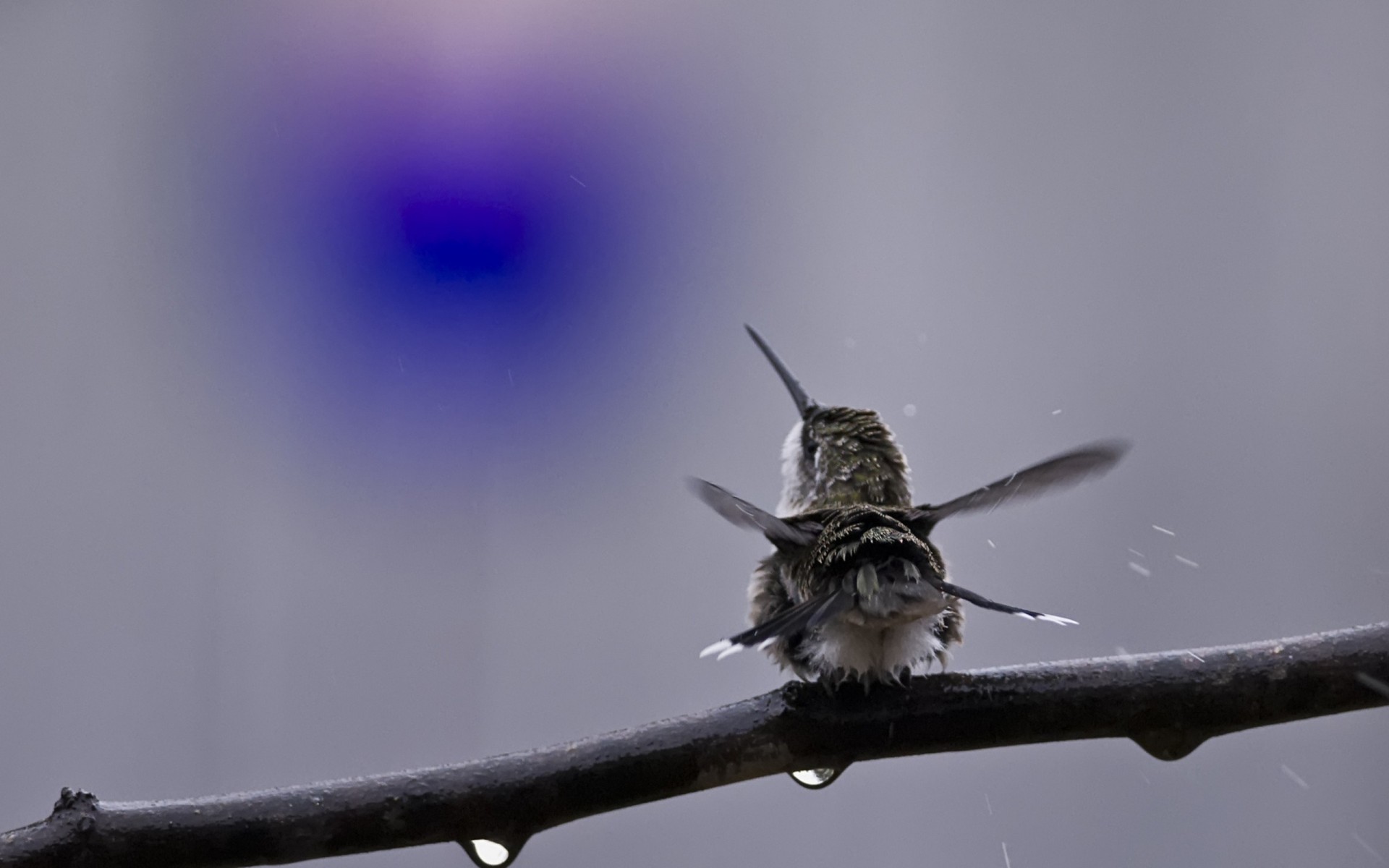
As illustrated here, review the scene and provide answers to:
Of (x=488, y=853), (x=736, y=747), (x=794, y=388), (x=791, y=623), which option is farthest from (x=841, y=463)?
(x=488, y=853)

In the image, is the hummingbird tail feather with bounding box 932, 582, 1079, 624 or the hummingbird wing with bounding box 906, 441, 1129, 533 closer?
the hummingbird tail feather with bounding box 932, 582, 1079, 624

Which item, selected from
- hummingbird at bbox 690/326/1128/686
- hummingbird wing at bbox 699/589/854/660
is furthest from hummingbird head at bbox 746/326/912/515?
hummingbird wing at bbox 699/589/854/660

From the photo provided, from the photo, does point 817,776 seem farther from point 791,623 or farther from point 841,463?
point 841,463

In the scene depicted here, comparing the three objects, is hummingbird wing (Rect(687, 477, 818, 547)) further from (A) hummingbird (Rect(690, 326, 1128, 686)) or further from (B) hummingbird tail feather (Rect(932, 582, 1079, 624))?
(B) hummingbird tail feather (Rect(932, 582, 1079, 624))

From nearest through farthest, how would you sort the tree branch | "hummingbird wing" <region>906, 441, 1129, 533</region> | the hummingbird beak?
1. the tree branch
2. "hummingbird wing" <region>906, 441, 1129, 533</region>
3. the hummingbird beak

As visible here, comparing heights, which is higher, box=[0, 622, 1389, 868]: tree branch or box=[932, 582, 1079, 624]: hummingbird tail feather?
box=[932, 582, 1079, 624]: hummingbird tail feather

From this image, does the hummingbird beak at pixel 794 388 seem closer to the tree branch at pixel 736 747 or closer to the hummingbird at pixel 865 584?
the hummingbird at pixel 865 584

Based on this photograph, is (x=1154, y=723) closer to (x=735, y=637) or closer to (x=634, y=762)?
(x=735, y=637)
